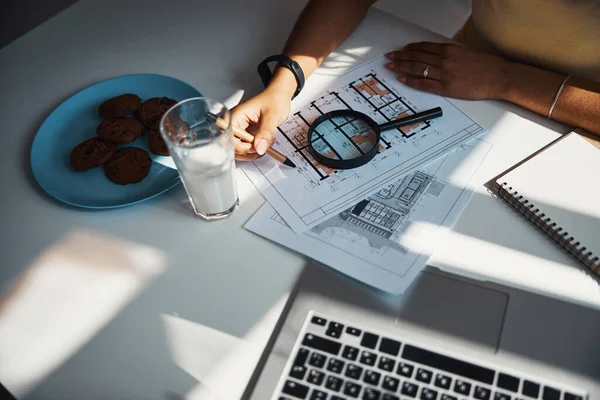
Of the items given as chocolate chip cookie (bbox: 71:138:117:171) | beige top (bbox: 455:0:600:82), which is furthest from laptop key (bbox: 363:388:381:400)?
beige top (bbox: 455:0:600:82)

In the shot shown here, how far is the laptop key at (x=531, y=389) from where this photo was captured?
0.68 metres

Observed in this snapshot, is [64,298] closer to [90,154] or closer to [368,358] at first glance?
[90,154]

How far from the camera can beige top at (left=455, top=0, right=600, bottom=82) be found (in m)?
0.96

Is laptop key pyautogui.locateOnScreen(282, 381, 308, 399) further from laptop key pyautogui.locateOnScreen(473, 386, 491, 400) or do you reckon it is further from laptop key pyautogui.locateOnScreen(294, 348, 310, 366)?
laptop key pyautogui.locateOnScreen(473, 386, 491, 400)

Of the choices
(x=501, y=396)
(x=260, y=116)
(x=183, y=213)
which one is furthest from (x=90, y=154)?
(x=501, y=396)

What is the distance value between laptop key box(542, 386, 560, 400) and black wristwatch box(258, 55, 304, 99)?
655mm

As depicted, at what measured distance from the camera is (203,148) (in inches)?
31.4

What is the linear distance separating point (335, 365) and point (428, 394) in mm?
122

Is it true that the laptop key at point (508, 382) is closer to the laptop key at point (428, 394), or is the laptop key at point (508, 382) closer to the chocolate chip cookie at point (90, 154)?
the laptop key at point (428, 394)

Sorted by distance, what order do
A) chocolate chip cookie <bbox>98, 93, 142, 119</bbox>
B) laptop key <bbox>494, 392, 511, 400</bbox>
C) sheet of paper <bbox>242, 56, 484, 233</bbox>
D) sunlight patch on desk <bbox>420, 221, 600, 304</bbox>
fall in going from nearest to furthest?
laptop key <bbox>494, 392, 511, 400</bbox>
sunlight patch on desk <bbox>420, 221, 600, 304</bbox>
sheet of paper <bbox>242, 56, 484, 233</bbox>
chocolate chip cookie <bbox>98, 93, 142, 119</bbox>

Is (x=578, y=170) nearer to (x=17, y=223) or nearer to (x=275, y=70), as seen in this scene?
(x=275, y=70)

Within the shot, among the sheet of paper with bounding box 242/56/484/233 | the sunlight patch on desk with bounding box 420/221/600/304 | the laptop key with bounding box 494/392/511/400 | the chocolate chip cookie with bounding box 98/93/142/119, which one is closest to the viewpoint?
the laptop key with bounding box 494/392/511/400

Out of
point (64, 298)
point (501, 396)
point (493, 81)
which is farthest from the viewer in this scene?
point (493, 81)

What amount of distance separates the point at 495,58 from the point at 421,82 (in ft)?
0.51
